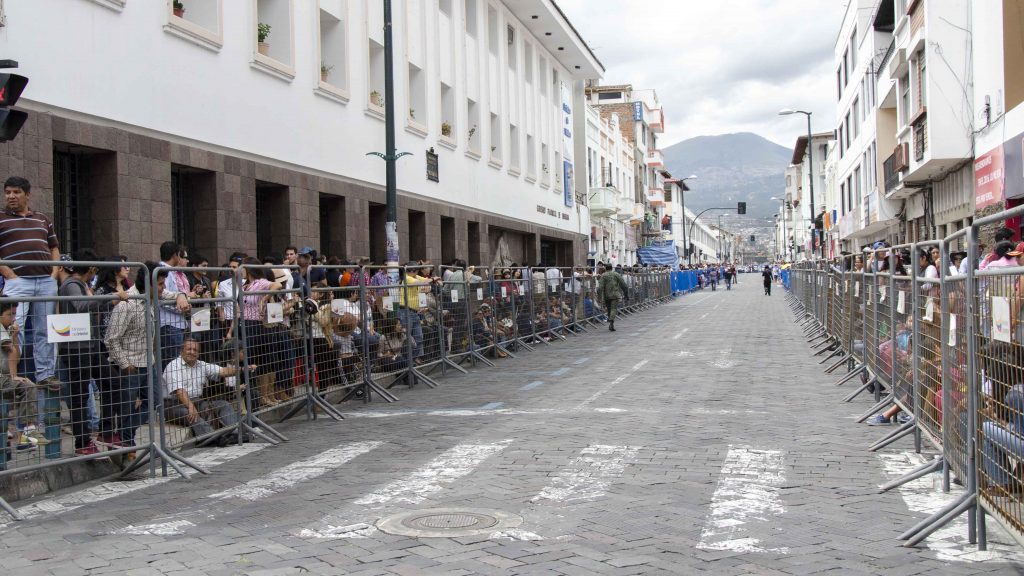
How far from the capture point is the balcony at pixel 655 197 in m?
87.5

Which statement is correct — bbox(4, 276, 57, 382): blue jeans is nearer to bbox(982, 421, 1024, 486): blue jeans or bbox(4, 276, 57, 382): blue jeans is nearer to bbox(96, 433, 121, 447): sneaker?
bbox(96, 433, 121, 447): sneaker

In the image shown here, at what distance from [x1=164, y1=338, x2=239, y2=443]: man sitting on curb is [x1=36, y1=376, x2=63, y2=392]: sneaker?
1257mm

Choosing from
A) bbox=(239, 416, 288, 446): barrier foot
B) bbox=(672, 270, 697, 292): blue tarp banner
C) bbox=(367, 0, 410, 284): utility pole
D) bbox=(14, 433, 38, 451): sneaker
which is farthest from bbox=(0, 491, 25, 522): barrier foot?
bbox=(672, 270, 697, 292): blue tarp banner

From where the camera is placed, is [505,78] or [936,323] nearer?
[936,323]

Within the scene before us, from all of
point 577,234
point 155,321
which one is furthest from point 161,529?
point 577,234

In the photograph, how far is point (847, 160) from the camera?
5012 centimetres

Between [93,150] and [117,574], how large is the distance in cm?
962

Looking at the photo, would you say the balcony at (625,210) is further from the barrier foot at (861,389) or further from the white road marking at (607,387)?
the barrier foot at (861,389)

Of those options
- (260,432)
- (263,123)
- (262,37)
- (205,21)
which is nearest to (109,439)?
(260,432)

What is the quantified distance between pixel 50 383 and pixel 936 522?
229 inches

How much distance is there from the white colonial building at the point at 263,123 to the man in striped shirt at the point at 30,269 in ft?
9.30

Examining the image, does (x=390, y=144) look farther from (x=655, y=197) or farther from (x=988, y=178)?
(x=655, y=197)

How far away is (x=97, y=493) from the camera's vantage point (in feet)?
23.5

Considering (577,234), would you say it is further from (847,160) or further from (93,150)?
(93,150)
